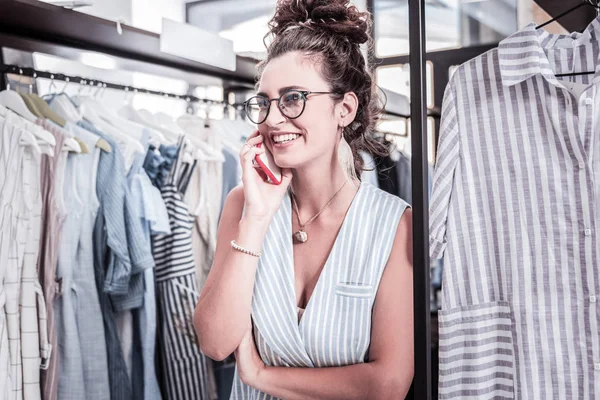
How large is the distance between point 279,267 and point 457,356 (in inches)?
15.4

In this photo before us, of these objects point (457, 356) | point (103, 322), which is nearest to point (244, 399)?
point (457, 356)

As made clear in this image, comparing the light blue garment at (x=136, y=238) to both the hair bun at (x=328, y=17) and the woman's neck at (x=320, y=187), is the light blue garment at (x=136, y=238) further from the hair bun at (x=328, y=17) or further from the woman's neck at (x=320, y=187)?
the hair bun at (x=328, y=17)

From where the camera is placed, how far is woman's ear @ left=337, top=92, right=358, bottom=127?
1.33 metres

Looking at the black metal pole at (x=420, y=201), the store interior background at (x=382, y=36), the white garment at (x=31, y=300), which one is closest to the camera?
the black metal pole at (x=420, y=201)

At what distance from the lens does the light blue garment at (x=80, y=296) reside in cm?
190

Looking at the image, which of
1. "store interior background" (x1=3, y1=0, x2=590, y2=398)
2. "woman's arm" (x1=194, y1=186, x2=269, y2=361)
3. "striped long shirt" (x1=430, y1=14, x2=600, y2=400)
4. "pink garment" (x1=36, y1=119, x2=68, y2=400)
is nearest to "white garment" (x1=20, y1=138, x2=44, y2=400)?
"pink garment" (x1=36, y1=119, x2=68, y2=400)

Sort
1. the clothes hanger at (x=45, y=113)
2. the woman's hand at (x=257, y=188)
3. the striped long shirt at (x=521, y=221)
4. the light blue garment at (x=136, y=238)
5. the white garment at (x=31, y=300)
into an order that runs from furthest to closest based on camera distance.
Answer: the light blue garment at (x=136, y=238), the clothes hanger at (x=45, y=113), the white garment at (x=31, y=300), the woman's hand at (x=257, y=188), the striped long shirt at (x=521, y=221)

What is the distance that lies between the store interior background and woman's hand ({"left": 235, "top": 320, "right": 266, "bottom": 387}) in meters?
1.45

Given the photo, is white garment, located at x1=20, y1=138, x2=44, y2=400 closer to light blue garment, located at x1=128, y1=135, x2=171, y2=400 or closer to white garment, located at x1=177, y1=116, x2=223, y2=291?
light blue garment, located at x1=128, y1=135, x2=171, y2=400

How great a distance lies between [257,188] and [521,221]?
0.51 m

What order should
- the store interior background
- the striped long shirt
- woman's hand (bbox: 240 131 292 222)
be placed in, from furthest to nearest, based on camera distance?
the store interior background
woman's hand (bbox: 240 131 292 222)
the striped long shirt

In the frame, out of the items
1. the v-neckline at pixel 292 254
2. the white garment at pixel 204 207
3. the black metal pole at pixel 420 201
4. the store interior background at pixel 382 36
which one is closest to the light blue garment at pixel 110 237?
the white garment at pixel 204 207

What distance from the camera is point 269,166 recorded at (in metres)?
1.33

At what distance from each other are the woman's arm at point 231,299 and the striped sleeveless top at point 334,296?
59 mm
